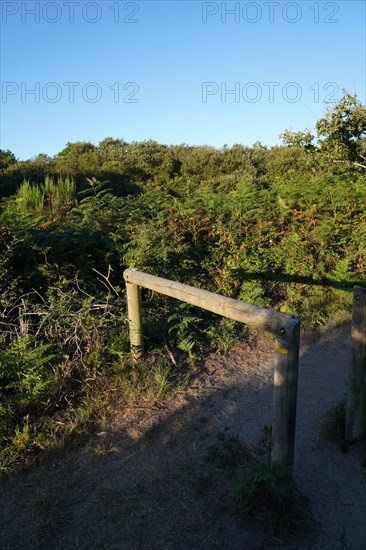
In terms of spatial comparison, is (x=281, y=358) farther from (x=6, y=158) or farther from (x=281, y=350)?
(x=6, y=158)

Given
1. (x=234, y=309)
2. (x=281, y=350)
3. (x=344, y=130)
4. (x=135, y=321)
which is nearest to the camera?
(x=281, y=350)

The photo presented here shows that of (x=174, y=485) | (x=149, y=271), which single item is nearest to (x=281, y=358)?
(x=174, y=485)

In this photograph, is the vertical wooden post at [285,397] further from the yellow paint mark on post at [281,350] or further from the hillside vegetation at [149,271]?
the hillside vegetation at [149,271]

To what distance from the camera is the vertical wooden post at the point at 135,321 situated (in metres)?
4.29

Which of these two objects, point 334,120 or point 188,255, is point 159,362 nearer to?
point 188,255

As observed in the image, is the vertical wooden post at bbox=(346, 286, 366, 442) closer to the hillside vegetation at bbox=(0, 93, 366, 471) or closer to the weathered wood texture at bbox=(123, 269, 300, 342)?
the weathered wood texture at bbox=(123, 269, 300, 342)

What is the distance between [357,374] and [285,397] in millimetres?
811

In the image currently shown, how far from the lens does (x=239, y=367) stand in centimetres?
456

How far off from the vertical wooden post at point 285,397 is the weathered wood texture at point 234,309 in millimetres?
55

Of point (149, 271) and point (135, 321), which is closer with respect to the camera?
point (135, 321)

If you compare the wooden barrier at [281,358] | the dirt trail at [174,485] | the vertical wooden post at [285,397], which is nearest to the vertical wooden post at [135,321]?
the dirt trail at [174,485]

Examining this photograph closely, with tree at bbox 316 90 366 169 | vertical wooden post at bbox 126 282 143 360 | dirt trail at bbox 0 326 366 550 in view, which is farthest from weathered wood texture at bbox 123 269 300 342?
tree at bbox 316 90 366 169

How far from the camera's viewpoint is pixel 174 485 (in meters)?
2.92

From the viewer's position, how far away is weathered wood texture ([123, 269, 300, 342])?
97.0 inches
